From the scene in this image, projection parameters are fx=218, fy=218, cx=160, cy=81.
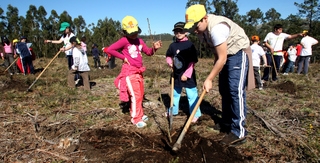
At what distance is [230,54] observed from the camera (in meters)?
2.87

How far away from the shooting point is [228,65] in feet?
9.60

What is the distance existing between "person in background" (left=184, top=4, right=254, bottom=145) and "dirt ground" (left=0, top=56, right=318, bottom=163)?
36cm

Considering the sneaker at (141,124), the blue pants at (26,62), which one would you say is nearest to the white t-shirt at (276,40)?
the sneaker at (141,124)

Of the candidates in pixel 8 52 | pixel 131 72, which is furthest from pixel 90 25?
pixel 131 72

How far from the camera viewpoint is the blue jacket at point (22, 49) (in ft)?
30.2

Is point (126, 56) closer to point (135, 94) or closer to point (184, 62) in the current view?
point (135, 94)

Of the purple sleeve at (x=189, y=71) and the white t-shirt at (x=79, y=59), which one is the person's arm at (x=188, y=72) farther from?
the white t-shirt at (x=79, y=59)

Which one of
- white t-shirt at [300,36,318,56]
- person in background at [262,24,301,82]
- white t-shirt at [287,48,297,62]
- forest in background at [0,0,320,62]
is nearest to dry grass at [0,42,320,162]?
person in background at [262,24,301,82]

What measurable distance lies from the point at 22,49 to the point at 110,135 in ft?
26.7

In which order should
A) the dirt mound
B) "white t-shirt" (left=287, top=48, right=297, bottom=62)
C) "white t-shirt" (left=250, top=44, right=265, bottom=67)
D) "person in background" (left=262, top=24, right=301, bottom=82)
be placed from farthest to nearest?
"white t-shirt" (left=287, top=48, right=297, bottom=62) < "person in background" (left=262, top=24, right=301, bottom=82) < "white t-shirt" (left=250, top=44, right=265, bottom=67) < the dirt mound

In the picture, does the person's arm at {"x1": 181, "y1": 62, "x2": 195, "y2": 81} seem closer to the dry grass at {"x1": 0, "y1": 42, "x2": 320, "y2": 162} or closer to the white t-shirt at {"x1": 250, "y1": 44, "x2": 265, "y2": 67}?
the dry grass at {"x1": 0, "y1": 42, "x2": 320, "y2": 162}

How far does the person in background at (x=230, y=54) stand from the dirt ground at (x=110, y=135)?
0.36 meters

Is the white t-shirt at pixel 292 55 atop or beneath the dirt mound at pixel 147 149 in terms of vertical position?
atop

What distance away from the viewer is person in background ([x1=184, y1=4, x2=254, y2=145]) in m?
2.52
